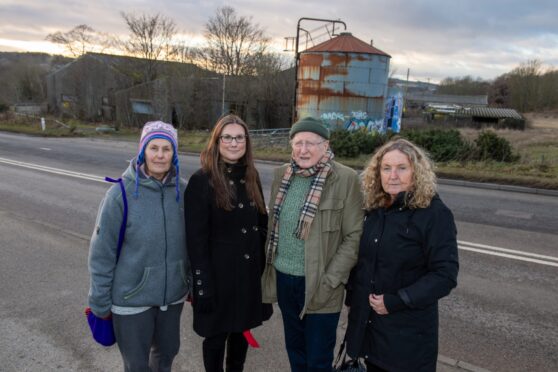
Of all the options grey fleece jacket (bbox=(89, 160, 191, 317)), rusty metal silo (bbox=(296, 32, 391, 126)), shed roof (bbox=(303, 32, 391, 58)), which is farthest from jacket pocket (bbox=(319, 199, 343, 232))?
shed roof (bbox=(303, 32, 391, 58))

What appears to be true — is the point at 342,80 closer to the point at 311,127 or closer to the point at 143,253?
the point at 311,127

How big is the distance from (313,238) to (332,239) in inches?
5.3

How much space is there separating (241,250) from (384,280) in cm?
89

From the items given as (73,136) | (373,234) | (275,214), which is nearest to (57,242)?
(275,214)

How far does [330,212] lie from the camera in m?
2.60

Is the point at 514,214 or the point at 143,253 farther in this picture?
the point at 514,214

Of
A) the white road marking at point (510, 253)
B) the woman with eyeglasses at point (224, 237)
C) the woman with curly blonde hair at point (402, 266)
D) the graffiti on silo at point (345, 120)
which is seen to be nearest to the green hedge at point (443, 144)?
the graffiti on silo at point (345, 120)

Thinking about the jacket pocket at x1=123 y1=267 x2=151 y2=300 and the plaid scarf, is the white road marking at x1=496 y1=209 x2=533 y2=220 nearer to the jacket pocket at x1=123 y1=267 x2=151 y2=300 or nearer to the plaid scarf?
the plaid scarf

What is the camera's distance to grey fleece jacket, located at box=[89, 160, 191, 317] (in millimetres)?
2363

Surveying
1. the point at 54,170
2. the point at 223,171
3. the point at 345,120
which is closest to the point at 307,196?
the point at 223,171

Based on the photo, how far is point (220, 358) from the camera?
279cm

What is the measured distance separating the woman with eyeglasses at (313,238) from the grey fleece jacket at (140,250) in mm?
631

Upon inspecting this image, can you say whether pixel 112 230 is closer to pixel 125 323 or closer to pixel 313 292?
pixel 125 323

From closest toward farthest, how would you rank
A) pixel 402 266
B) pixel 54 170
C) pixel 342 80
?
pixel 402 266 → pixel 54 170 → pixel 342 80
